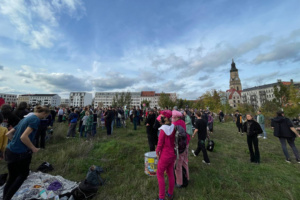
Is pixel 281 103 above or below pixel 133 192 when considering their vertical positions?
above

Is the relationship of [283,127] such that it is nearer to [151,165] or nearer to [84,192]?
[151,165]

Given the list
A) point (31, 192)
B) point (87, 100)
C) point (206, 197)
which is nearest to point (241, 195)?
point (206, 197)

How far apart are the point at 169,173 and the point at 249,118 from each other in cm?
470

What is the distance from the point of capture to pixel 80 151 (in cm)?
575

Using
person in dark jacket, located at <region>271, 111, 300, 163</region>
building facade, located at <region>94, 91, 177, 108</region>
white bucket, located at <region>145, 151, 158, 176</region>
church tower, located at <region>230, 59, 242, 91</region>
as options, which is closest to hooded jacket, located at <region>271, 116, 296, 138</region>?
person in dark jacket, located at <region>271, 111, 300, 163</region>

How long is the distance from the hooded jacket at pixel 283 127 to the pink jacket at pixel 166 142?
5.85m

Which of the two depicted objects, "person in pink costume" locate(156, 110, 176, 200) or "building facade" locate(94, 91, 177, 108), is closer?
"person in pink costume" locate(156, 110, 176, 200)

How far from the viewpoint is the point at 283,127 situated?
18.5 ft

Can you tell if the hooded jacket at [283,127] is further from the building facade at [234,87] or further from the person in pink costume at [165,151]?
the building facade at [234,87]

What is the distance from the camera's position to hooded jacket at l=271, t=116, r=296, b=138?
5.55 m

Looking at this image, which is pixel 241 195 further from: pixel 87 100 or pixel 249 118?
pixel 87 100

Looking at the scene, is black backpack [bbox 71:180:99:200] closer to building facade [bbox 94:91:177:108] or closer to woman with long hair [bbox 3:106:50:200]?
woman with long hair [bbox 3:106:50:200]

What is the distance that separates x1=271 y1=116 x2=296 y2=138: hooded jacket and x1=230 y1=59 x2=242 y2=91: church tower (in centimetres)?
12738

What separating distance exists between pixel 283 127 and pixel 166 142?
238 inches
